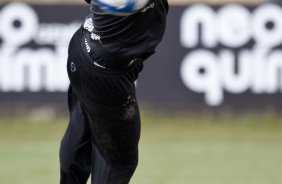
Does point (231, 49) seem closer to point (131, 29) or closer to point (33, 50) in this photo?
point (33, 50)

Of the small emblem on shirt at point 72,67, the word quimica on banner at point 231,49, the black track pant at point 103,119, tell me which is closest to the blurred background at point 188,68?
the word quimica on banner at point 231,49

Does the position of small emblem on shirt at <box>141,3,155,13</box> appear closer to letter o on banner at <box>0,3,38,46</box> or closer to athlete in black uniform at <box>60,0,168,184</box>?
athlete in black uniform at <box>60,0,168,184</box>

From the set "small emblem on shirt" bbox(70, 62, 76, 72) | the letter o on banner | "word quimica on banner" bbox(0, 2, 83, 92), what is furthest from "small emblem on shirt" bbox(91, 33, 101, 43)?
the letter o on banner

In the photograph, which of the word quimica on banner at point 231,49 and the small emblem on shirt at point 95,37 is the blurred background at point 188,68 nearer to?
the word quimica on banner at point 231,49

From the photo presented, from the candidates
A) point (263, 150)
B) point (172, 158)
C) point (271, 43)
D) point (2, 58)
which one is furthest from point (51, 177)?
point (271, 43)

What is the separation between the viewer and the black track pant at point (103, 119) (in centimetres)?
506

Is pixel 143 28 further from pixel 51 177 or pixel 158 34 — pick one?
pixel 51 177

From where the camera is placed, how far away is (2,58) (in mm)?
12602

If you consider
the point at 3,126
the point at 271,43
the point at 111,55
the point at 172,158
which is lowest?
the point at 3,126

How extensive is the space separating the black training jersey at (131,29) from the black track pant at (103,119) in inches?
5.2

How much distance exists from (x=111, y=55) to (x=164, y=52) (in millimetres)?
7757

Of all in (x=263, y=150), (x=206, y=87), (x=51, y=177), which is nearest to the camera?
(x=51, y=177)

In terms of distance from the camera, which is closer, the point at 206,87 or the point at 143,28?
the point at 143,28

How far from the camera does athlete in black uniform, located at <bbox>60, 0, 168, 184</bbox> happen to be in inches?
197
